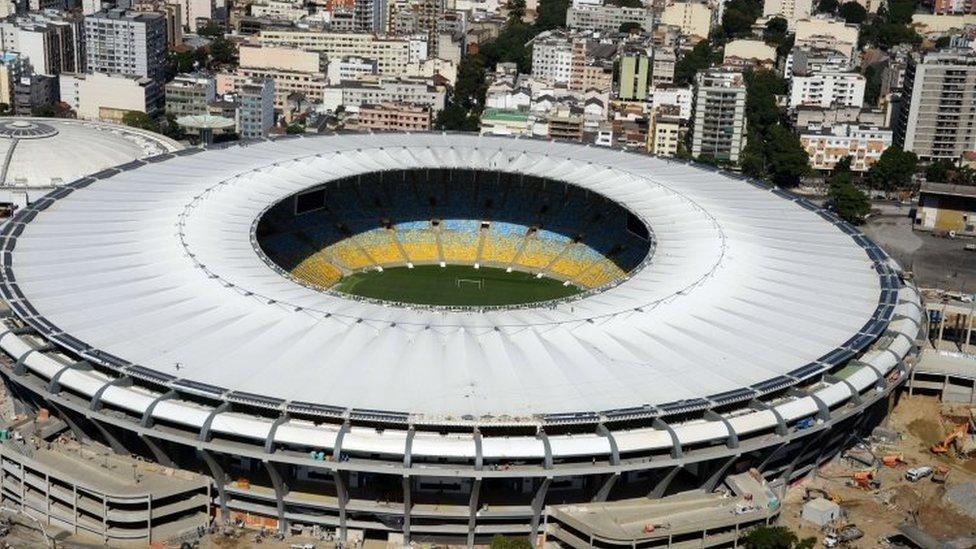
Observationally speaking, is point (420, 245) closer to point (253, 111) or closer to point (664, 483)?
point (664, 483)

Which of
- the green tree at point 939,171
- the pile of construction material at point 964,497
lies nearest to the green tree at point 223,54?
the green tree at point 939,171

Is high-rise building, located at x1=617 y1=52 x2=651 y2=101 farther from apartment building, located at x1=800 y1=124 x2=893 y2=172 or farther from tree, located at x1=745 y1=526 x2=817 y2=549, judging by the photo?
tree, located at x1=745 y1=526 x2=817 y2=549

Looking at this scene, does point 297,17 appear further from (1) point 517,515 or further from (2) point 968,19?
(1) point 517,515

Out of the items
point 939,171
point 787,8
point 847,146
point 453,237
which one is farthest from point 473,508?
point 787,8

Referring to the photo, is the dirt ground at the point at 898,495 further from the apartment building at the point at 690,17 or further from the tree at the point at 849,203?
the apartment building at the point at 690,17

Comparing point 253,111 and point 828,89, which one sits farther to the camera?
point 828,89
